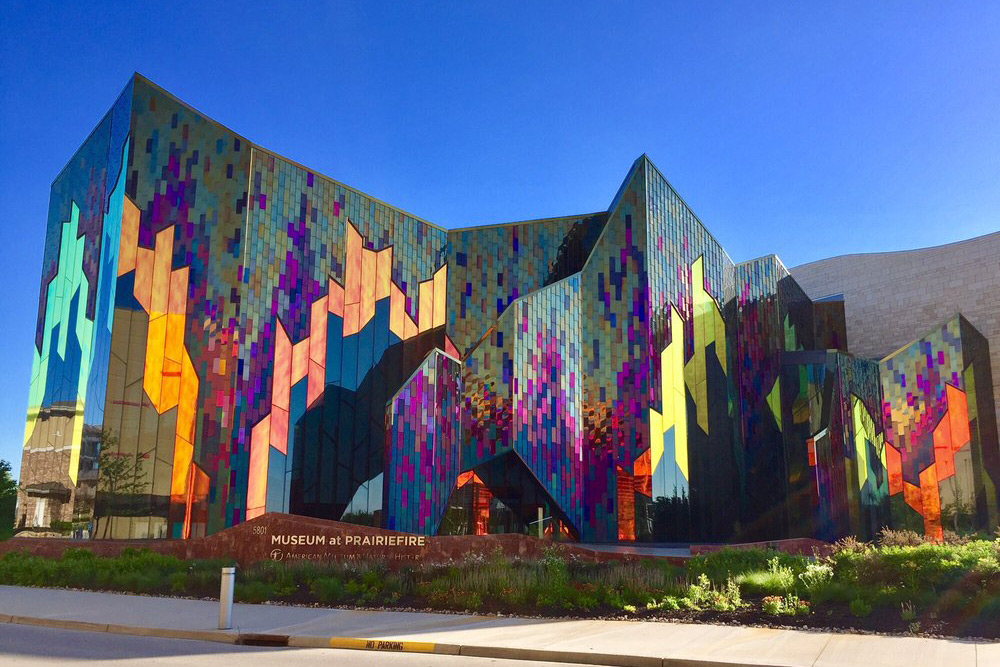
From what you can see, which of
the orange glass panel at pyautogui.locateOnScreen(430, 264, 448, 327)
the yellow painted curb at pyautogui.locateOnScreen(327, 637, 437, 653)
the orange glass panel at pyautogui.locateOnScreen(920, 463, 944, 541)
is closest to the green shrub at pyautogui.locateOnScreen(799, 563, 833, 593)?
the yellow painted curb at pyautogui.locateOnScreen(327, 637, 437, 653)

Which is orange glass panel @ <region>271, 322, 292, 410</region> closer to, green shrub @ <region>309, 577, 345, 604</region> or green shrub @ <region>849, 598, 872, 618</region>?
green shrub @ <region>309, 577, 345, 604</region>

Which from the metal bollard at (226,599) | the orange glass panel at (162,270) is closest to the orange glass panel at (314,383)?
the orange glass panel at (162,270)

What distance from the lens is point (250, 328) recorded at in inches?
1173

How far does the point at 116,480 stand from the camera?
27.3m

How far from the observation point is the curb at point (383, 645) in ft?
29.5

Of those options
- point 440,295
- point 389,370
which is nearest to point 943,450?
point 440,295

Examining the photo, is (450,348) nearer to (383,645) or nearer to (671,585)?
(671,585)

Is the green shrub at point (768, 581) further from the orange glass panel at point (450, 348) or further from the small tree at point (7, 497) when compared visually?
the small tree at point (7, 497)

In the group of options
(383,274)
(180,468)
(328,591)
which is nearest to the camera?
(328,591)

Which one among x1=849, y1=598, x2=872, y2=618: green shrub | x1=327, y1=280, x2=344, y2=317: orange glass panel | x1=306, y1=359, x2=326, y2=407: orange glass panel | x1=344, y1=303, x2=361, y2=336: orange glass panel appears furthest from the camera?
x1=344, y1=303, x2=361, y2=336: orange glass panel

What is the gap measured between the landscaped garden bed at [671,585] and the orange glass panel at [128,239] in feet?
43.5

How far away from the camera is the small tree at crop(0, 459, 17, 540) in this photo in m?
42.7

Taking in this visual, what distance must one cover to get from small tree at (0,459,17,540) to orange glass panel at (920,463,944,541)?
42504 mm

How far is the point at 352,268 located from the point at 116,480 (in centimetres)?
1177
